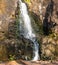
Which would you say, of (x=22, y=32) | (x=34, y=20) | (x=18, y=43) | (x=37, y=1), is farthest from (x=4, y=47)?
(x=37, y=1)

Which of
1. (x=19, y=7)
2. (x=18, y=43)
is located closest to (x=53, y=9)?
(x=19, y=7)

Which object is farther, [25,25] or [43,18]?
[43,18]

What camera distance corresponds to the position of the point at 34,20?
1848cm

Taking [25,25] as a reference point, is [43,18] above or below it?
above

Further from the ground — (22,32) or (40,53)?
(22,32)

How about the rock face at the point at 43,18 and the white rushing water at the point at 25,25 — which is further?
the white rushing water at the point at 25,25

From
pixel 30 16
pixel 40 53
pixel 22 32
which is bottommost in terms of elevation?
pixel 40 53

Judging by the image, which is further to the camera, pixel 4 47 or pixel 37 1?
pixel 37 1

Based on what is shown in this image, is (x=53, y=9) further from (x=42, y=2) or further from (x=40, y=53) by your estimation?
(x=40, y=53)

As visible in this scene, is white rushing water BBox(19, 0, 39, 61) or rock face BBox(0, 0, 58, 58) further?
white rushing water BBox(19, 0, 39, 61)

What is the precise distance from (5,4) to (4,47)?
318 cm

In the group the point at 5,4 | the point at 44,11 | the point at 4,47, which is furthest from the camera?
the point at 44,11

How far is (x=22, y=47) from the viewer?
1638 cm

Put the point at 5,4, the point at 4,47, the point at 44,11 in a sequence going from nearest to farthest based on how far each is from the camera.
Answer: the point at 4,47 → the point at 5,4 → the point at 44,11
